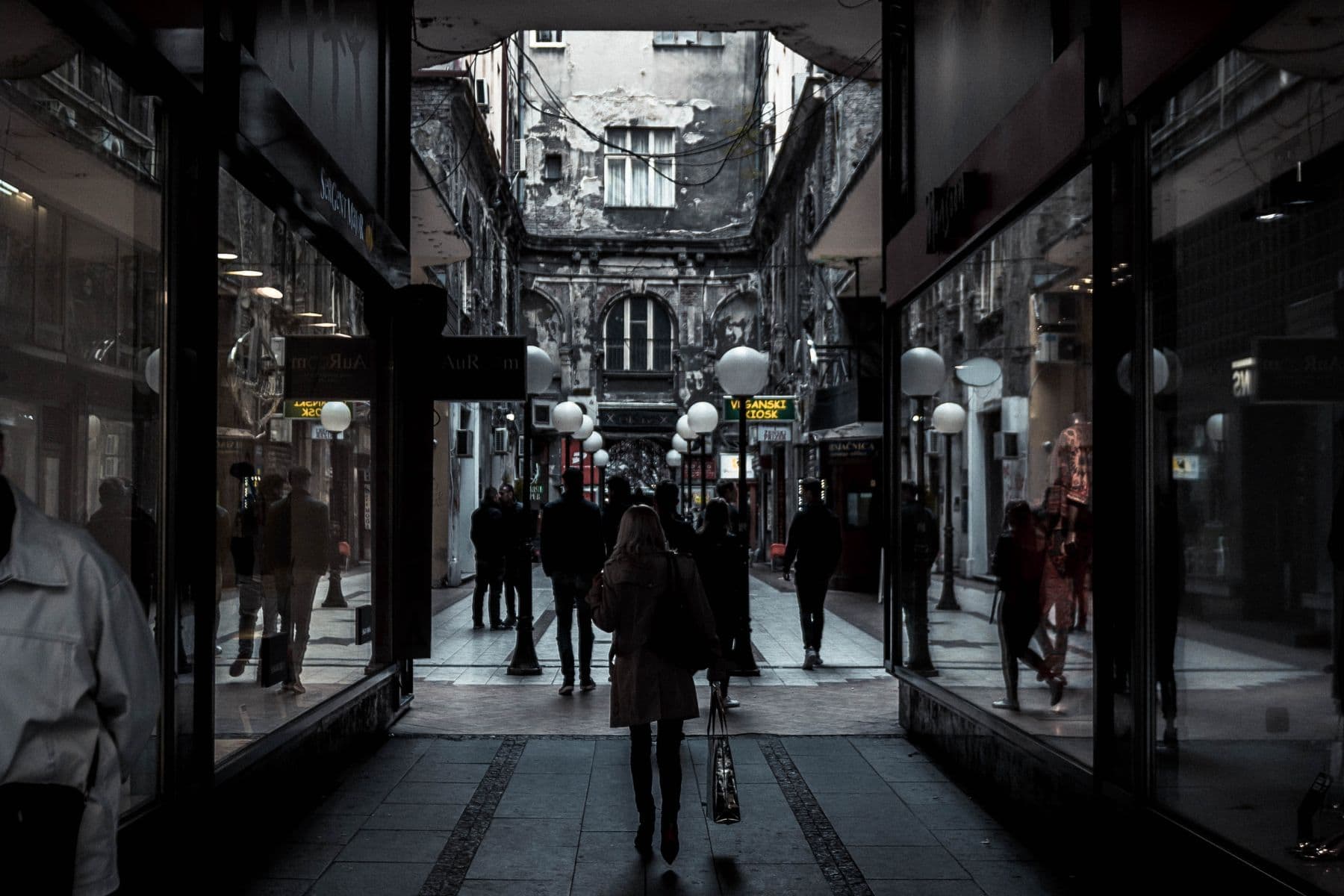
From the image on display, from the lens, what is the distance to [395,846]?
261 inches

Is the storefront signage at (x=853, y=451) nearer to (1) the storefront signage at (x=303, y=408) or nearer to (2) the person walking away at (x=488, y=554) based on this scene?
(2) the person walking away at (x=488, y=554)

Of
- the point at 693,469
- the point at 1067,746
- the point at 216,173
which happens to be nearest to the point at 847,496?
the point at 1067,746

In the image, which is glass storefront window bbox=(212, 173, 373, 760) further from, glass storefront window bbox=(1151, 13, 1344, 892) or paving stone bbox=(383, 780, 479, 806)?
glass storefront window bbox=(1151, 13, 1344, 892)

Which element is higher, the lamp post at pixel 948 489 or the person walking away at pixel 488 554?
the lamp post at pixel 948 489

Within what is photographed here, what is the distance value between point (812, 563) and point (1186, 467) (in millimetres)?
8872

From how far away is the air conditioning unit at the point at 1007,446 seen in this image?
307 inches

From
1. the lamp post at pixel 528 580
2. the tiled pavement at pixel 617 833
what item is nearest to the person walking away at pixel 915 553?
the tiled pavement at pixel 617 833

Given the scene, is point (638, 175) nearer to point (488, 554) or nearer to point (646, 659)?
point (488, 554)

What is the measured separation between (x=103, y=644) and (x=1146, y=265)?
13.6ft

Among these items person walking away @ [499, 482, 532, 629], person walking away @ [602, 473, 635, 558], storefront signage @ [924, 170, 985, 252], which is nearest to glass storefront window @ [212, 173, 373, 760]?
person walking away @ [602, 473, 635, 558]

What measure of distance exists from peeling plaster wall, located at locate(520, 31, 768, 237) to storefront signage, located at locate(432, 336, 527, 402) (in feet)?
128

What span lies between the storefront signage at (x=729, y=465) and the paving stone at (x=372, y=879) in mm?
33886

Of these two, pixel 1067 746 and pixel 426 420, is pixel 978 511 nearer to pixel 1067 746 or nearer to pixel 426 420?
pixel 1067 746

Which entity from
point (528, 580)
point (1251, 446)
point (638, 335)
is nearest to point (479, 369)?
point (528, 580)
